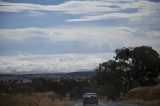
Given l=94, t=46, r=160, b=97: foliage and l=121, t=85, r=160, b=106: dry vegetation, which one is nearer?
l=121, t=85, r=160, b=106: dry vegetation

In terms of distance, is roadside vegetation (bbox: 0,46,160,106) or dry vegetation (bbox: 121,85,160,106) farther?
roadside vegetation (bbox: 0,46,160,106)

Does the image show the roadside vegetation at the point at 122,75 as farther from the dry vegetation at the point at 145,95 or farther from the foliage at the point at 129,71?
the dry vegetation at the point at 145,95

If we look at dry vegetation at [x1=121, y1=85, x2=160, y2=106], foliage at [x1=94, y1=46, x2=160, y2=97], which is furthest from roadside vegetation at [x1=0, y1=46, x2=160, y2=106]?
dry vegetation at [x1=121, y1=85, x2=160, y2=106]

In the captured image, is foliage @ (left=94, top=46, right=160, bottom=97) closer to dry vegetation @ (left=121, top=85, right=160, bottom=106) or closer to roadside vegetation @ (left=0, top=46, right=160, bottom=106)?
roadside vegetation @ (left=0, top=46, right=160, bottom=106)

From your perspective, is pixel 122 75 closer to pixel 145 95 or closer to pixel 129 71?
pixel 129 71

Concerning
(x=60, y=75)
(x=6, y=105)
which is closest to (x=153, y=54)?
(x=60, y=75)

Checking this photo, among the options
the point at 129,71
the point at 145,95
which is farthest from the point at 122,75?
the point at 145,95

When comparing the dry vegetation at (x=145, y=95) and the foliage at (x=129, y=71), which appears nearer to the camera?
the dry vegetation at (x=145, y=95)

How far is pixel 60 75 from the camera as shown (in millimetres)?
82500

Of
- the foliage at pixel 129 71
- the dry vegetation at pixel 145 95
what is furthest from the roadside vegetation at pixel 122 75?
the dry vegetation at pixel 145 95

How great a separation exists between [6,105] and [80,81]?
63373 millimetres

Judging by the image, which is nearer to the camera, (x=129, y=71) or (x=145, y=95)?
(x=145, y=95)

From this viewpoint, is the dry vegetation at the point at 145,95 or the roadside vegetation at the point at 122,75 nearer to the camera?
the dry vegetation at the point at 145,95

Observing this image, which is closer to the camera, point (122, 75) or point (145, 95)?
point (145, 95)
